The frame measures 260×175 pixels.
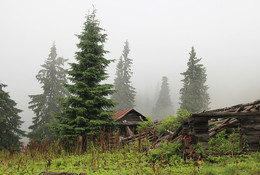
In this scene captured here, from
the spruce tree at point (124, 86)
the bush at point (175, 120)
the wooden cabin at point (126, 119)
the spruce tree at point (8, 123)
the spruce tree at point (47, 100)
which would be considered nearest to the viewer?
the bush at point (175, 120)

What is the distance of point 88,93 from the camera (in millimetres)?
12492

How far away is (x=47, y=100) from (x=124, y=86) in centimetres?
1842

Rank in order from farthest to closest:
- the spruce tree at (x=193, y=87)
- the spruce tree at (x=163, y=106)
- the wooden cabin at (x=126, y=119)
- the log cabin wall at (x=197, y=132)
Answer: the spruce tree at (x=163, y=106)
the spruce tree at (x=193, y=87)
the wooden cabin at (x=126, y=119)
the log cabin wall at (x=197, y=132)

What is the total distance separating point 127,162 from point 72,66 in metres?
9.30

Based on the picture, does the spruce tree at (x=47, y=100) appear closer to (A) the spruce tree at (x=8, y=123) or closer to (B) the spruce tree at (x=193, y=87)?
(A) the spruce tree at (x=8, y=123)

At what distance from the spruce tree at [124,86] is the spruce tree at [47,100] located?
42.7 feet

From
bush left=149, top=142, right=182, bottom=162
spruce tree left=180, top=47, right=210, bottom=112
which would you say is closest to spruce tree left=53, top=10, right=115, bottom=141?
bush left=149, top=142, right=182, bottom=162

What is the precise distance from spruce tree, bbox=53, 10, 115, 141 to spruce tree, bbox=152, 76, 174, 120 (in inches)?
1528

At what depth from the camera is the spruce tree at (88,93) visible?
11.6 metres

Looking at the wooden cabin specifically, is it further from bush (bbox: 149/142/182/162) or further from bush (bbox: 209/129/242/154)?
bush (bbox: 149/142/182/162)

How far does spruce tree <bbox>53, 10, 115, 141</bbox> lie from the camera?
38.2ft

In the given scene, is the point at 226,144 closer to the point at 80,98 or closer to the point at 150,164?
the point at 150,164

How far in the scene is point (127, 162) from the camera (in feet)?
20.4

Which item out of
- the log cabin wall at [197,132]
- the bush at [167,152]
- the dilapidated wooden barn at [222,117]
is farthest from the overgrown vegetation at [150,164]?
the dilapidated wooden barn at [222,117]
